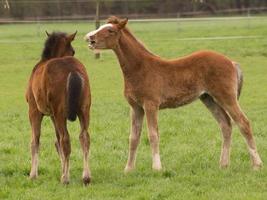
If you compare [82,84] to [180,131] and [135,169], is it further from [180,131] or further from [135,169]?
[180,131]

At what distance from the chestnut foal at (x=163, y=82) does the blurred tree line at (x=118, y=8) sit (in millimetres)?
38918

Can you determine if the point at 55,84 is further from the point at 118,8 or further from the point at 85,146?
the point at 118,8

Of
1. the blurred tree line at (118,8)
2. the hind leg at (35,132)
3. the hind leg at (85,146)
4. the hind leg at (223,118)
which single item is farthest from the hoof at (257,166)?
the blurred tree line at (118,8)

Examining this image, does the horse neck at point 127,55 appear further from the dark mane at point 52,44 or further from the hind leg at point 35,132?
the hind leg at point 35,132

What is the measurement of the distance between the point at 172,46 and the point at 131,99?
23174 mm

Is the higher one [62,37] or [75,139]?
[62,37]

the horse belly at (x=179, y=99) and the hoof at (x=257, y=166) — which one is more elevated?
the horse belly at (x=179, y=99)

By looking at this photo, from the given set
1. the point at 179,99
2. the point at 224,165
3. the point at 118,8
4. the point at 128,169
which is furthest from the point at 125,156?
the point at 118,8

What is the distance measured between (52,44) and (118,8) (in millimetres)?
45525

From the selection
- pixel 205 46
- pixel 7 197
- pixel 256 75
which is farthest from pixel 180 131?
pixel 205 46

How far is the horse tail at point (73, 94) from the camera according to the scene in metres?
7.65

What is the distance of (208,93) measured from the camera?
8.82 m

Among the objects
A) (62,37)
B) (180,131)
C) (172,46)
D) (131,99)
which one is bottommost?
(172,46)

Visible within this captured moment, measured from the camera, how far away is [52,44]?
8.54 meters
